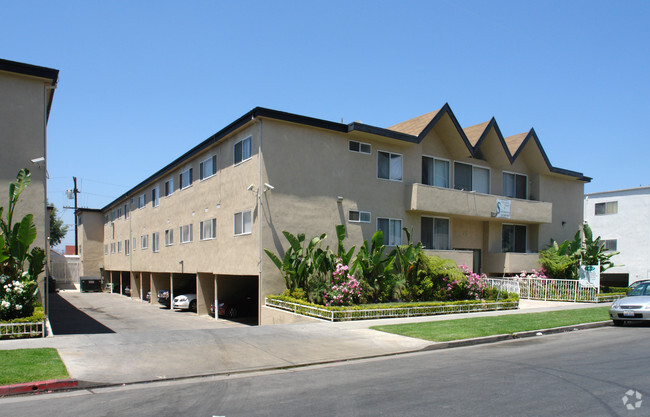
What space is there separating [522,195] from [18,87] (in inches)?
967

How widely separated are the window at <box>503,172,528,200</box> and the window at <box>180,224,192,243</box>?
17285mm

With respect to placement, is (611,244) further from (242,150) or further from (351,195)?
(242,150)

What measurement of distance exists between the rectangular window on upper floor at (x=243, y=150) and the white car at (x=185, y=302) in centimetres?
1037

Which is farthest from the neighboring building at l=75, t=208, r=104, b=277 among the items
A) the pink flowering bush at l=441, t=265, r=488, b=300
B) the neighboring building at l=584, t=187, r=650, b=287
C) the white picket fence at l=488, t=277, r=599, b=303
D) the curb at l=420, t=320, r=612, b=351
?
the curb at l=420, t=320, r=612, b=351

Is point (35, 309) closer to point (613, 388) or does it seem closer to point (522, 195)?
point (613, 388)

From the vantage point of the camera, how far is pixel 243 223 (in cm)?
2133

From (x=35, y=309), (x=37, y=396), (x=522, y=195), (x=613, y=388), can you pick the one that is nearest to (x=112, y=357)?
A: (x=37, y=396)

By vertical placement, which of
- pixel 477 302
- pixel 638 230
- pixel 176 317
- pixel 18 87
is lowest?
pixel 176 317

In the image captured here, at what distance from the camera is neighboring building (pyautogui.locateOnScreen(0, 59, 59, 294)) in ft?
49.9

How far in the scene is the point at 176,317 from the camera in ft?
87.5

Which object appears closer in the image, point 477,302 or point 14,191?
point 14,191

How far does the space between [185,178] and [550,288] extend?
2002 centimetres

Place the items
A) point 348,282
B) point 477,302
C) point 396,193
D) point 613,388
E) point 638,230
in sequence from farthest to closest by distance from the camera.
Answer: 1. point 638,230
2. point 396,193
3. point 477,302
4. point 348,282
5. point 613,388

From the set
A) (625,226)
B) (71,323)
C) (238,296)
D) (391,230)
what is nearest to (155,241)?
(238,296)
